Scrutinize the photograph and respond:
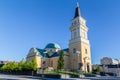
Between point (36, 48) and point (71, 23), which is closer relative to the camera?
point (71, 23)

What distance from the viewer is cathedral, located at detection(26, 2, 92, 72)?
55438 millimetres

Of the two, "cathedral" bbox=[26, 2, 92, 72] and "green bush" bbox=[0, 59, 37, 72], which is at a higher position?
"cathedral" bbox=[26, 2, 92, 72]

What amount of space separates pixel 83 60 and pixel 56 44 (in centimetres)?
1805

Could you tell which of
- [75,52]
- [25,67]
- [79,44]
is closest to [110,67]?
[75,52]

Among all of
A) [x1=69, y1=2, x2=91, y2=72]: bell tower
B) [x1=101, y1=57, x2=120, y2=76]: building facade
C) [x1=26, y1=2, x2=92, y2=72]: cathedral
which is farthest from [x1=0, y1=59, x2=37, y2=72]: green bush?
[x1=101, y1=57, x2=120, y2=76]: building facade

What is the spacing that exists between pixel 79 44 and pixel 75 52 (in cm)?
293

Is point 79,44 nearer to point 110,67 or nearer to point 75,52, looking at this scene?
point 75,52

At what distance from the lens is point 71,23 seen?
2456 inches

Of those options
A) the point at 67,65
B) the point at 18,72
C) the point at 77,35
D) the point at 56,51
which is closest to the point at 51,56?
the point at 56,51

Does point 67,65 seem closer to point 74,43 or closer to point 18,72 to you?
point 74,43

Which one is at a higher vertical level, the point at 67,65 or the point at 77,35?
the point at 77,35

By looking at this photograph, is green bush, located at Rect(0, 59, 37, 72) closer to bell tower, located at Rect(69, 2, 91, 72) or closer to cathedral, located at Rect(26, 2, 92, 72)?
cathedral, located at Rect(26, 2, 92, 72)

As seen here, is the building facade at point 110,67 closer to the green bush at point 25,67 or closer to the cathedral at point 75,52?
the cathedral at point 75,52

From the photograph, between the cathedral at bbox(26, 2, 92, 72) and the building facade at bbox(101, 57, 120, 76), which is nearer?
the cathedral at bbox(26, 2, 92, 72)
